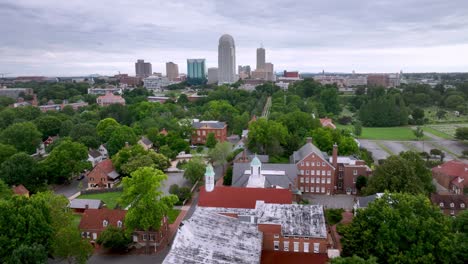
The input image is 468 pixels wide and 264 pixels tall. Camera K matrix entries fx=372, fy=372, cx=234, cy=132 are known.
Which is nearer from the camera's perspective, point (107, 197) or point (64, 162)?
point (107, 197)

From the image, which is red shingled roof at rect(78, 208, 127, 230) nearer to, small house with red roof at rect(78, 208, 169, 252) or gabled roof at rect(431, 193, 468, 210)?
small house with red roof at rect(78, 208, 169, 252)

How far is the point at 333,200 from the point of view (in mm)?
52594

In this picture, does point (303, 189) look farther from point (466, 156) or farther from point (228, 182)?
point (466, 156)

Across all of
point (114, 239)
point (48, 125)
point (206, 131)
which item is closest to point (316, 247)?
point (114, 239)

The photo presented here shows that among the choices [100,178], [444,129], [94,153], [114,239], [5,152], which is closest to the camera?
[114,239]

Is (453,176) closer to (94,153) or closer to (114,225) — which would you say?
(114,225)

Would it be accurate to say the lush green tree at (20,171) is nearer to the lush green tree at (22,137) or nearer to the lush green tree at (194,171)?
the lush green tree at (22,137)

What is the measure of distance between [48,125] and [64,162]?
35.8m

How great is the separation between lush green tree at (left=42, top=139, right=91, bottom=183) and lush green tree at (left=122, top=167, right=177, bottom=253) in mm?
25880

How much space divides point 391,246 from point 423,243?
2.32 meters

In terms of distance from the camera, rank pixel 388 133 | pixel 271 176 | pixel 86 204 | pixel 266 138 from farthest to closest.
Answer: pixel 388 133 < pixel 266 138 < pixel 271 176 < pixel 86 204

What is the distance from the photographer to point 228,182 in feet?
184

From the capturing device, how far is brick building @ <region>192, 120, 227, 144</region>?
8994 cm

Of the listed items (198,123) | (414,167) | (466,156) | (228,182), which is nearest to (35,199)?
(228,182)
